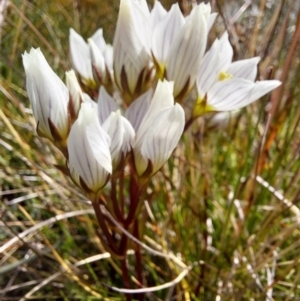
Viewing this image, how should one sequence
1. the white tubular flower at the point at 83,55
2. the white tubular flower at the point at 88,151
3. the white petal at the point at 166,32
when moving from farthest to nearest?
the white tubular flower at the point at 83,55
the white petal at the point at 166,32
the white tubular flower at the point at 88,151

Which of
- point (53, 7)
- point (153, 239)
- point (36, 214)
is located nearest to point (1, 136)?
point (36, 214)

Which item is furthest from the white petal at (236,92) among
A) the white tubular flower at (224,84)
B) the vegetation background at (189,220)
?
the vegetation background at (189,220)

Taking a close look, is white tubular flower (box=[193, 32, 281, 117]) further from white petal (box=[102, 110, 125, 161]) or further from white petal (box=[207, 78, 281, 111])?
white petal (box=[102, 110, 125, 161])

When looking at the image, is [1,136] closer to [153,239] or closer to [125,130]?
[153,239]

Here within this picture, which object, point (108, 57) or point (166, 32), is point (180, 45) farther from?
point (108, 57)

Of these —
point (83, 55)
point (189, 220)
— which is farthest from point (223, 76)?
point (189, 220)

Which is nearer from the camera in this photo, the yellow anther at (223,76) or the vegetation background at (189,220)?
the yellow anther at (223,76)

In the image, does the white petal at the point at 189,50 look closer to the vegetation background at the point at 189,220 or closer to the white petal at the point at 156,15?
the white petal at the point at 156,15
